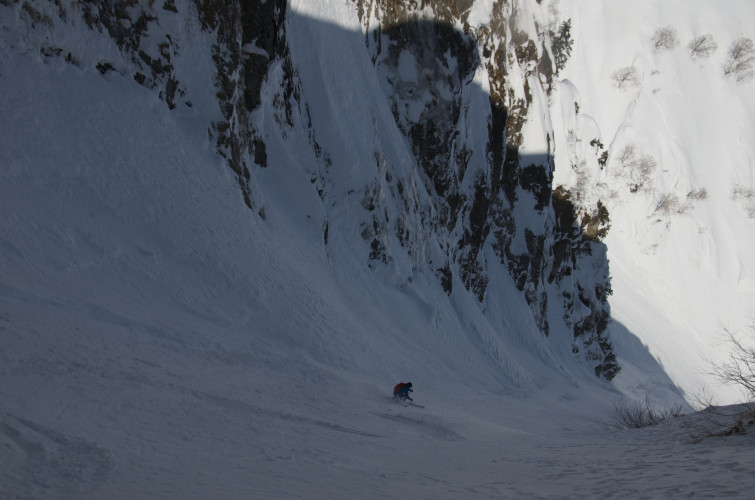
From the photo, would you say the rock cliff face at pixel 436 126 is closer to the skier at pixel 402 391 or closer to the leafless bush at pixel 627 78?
the skier at pixel 402 391

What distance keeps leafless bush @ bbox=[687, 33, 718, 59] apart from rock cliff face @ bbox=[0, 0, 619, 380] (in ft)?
99.7

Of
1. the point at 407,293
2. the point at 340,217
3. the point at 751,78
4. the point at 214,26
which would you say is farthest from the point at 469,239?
the point at 751,78

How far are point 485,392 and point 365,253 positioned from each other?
6463mm

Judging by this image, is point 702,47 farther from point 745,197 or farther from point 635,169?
point 635,169

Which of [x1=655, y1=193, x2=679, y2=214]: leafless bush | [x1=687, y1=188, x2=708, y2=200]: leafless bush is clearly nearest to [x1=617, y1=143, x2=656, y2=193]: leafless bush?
[x1=655, y1=193, x2=679, y2=214]: leafless bush

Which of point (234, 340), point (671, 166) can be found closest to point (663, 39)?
point (671, 166)

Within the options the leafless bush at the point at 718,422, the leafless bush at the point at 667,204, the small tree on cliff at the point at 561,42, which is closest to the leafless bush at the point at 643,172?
the leafless bush at the point at 667,204

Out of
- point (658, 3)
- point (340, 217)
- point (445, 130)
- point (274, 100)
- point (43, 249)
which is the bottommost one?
point (43, 249)

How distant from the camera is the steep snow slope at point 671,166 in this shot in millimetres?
45812

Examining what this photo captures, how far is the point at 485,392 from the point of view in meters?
20.1

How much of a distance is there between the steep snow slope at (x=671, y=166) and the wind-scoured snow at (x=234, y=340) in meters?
23.7

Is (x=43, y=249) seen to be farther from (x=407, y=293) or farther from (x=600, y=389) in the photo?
(x=600, y=389)

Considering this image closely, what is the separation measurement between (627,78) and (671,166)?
10117mm

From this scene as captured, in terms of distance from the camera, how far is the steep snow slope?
4581 centimetres
